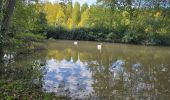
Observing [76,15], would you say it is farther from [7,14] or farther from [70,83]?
[70,83]

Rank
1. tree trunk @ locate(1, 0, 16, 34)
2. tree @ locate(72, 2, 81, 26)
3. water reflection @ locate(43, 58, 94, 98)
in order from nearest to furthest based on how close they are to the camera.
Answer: water reflection @ locate(43, 58, 94, 98) < tree trunk @ locate(1, 0, 16, 34) < tree @ locate(72, 2, 81, 26)

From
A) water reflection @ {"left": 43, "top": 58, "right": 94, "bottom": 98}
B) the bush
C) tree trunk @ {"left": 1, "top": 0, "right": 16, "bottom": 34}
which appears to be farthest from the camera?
the bush

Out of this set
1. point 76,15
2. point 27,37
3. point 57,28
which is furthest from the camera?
point 76,15

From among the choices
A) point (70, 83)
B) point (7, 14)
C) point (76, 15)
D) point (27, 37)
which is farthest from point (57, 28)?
point (76, 15)

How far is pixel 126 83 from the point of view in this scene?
12.3 m

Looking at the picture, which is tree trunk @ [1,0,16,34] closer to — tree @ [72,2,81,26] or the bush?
the bush

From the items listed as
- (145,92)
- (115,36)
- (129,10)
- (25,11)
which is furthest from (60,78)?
(115,36)

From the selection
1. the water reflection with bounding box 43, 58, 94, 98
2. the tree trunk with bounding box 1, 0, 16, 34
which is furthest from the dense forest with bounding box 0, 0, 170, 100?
the water reflection with bounding box 43, 58, 94, 98

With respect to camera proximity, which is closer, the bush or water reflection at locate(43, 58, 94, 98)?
water reflection at locate(43, 58, 94, 98)

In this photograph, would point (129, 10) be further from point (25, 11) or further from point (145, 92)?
point (25, 11)

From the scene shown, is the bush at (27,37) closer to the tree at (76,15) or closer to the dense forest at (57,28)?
the dense forest at (57,28)

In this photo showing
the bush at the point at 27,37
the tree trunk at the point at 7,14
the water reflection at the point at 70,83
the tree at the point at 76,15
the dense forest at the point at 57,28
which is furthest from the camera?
the tree at the point at 76,15

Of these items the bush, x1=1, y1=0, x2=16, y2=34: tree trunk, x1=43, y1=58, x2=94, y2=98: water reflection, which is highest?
x1=1, y1=0, x2=16, y2=34: tree trunk

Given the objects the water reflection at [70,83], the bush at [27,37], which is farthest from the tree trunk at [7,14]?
the bush at [27,37]
